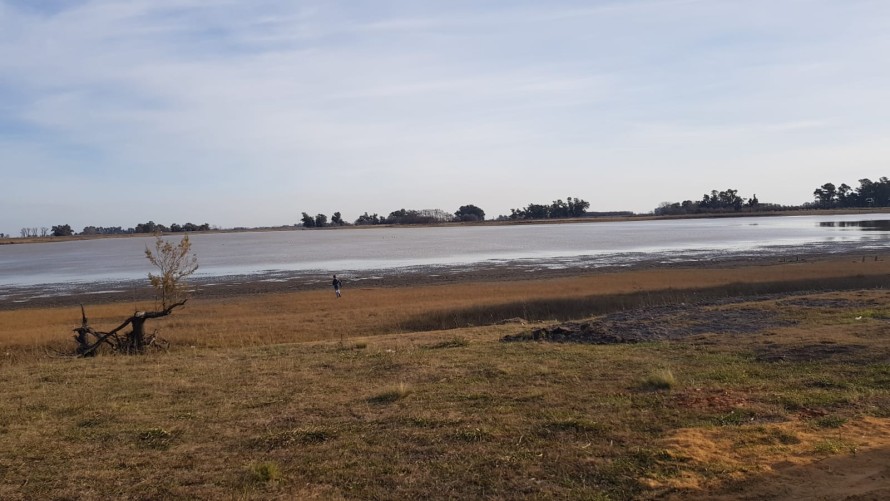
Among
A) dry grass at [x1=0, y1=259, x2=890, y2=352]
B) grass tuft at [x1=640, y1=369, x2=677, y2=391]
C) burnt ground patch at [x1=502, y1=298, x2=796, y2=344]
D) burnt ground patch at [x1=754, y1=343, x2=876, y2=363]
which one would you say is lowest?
dry grass at [x1=0, y1=259, x2=890, y2=352]

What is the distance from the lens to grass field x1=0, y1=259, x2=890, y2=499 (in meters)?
6.50

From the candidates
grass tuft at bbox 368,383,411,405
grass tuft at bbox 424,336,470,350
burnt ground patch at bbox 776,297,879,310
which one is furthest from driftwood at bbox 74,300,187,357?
burnt ground patch at bbox 776,297,879,310

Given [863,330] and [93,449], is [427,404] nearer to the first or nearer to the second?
[93,449]

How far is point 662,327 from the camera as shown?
54.3 feet

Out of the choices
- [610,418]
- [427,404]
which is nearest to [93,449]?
[427,404]

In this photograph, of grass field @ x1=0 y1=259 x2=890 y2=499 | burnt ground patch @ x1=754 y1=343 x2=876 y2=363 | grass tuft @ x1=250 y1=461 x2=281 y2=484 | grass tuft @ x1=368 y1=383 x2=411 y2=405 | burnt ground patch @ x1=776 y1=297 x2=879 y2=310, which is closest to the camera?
grass field @ x1=0 y1=259 x2=890 y2=499

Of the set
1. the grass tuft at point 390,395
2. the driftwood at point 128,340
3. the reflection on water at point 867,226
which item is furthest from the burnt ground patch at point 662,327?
the reflection on water at point 867,226

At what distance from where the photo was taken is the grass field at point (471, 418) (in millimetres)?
6500

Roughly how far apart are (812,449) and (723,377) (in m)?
3.78

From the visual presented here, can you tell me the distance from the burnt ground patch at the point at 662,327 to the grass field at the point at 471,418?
0.62 feet

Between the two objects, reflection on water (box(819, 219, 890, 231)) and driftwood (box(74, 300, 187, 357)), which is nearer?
driftwood (box(74, 300, 187, 357))

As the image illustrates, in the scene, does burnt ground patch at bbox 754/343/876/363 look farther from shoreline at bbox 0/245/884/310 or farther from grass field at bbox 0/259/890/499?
shoreline at bbox 0/245/884/310

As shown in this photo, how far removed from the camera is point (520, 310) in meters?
29.1

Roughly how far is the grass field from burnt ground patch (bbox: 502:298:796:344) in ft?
0.62
